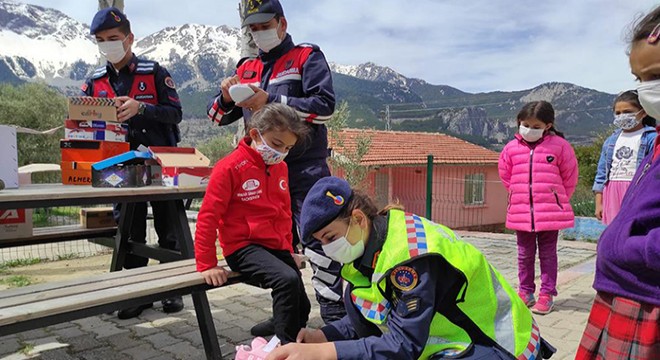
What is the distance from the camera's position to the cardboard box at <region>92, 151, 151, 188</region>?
3199 millimetres

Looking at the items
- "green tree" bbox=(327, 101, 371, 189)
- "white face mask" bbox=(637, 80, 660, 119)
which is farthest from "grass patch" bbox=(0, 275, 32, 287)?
"green tree" bbox=(327, 101, 371, 189)

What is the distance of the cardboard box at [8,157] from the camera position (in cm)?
283

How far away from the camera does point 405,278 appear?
1547 mm

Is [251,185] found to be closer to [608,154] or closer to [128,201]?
[128,201]

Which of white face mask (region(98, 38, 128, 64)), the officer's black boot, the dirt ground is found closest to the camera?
the officer's black boot

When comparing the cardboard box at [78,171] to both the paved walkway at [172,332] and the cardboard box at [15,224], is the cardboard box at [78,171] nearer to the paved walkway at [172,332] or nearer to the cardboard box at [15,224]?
the cardboard box at [15,224]

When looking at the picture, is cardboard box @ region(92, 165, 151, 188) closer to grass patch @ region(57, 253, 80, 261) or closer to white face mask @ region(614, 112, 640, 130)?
white face mask @ region(614, 112, 640, 130)

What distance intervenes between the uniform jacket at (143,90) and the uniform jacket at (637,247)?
309cm

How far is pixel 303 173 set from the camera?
3.15 m

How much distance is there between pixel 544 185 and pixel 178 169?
2917mm

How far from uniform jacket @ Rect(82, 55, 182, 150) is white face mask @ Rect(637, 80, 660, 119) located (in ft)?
10.2

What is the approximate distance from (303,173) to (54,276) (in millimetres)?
3994

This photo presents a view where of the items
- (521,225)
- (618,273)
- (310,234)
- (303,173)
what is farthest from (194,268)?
(521,225)

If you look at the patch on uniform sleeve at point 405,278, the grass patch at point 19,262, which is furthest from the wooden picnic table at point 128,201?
the grass patch at point 19,262
